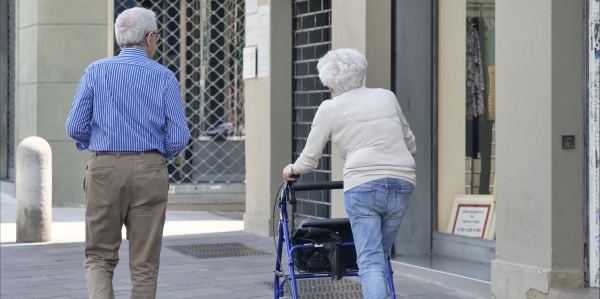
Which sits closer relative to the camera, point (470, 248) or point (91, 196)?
point (91, 196)

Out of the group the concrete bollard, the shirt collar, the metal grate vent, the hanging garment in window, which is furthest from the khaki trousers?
the metal grate vent

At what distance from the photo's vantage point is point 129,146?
18.6 ft

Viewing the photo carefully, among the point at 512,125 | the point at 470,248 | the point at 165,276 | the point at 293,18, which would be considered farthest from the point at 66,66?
the point at 512,125

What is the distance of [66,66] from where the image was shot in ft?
51.0

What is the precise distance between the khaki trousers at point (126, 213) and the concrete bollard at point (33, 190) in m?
5.65

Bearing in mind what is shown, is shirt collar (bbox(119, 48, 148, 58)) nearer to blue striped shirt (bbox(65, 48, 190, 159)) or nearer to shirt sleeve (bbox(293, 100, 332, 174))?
blue striped shirt (bbox(65, 48, 190, 159))

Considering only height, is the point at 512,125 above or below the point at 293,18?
below

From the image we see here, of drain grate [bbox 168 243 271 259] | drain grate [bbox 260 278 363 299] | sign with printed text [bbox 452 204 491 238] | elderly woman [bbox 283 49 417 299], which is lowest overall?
drain grate [bbox 260 278 363 299]

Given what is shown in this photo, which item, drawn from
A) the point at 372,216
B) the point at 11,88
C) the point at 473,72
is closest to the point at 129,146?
the point at 372,216

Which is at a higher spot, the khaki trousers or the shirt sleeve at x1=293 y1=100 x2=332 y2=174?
the shirt sleeve at x1=293 y1=100 x2=332 y2=174

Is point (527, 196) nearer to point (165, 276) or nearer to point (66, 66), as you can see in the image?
point (165, 276)

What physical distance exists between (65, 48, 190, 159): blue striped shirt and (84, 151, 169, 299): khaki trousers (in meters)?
0.08

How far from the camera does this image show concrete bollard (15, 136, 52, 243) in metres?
11.2

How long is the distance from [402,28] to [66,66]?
23.8 ft
